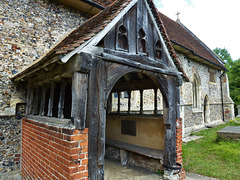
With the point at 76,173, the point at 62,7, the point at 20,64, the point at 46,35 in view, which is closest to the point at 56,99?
the point at 20,64

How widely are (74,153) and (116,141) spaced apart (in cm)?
354

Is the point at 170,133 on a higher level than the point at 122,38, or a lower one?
lower

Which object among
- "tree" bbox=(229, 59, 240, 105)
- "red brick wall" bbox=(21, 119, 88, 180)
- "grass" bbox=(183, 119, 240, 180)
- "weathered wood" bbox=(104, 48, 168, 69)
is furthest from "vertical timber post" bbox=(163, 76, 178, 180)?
"tree" bbox=(229, 59, 240, 105)

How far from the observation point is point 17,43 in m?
4.84

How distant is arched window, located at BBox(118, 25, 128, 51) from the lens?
331 centimetres

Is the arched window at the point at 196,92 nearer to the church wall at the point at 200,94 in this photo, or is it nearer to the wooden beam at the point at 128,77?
the church wall at the point at 200,94

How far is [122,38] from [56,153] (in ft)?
8.02

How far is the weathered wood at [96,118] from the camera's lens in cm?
262

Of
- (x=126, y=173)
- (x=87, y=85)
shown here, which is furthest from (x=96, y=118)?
(x=126, y=173)

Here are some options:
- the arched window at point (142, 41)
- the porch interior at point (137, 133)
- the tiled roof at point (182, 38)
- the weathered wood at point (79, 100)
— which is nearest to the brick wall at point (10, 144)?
the porch interior at point (137, 133)

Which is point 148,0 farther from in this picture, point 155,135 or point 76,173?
point 76,173

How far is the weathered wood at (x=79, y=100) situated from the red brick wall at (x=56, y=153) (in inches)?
6.4

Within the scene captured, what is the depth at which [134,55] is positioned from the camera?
11.4 feet

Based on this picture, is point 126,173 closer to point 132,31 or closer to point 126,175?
point 126,175
